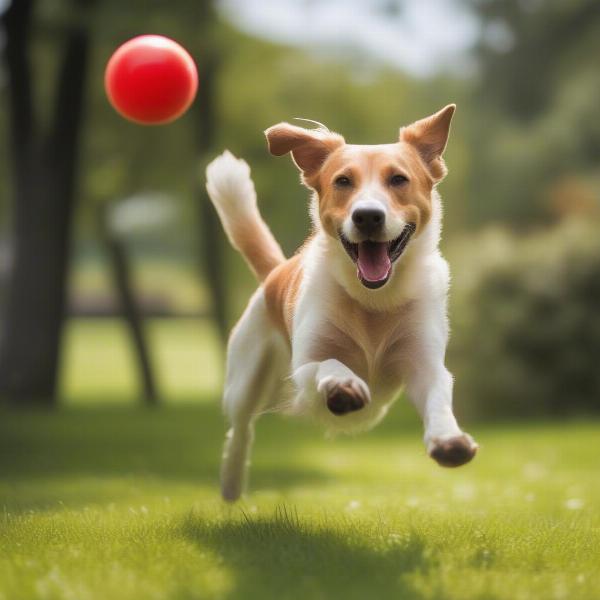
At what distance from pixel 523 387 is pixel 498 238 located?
7.94 feet

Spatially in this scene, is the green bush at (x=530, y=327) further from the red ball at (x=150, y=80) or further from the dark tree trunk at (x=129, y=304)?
the red ball at (x=150, y=80)

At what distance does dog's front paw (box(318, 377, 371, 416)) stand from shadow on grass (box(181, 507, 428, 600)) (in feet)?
1.99

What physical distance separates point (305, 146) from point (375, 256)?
2.64ft

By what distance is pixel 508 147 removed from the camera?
23.2m

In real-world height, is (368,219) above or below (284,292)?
above

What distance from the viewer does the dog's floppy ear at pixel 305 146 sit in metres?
5.13

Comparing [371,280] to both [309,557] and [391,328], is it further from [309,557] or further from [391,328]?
[309,557]

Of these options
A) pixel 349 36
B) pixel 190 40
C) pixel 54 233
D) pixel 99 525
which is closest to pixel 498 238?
pixel 190 40

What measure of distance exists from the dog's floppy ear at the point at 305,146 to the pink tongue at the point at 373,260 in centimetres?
66

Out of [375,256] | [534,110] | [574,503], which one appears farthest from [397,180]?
[534,110]

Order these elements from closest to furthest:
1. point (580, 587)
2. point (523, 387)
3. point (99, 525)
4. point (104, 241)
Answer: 1. point (580, 587)
2. point (99, 525)
3. point (523, 387)
4. point (104, 241)

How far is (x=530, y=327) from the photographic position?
15.4 meters

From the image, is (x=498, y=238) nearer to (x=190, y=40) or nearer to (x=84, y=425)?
(x=190, y=40)

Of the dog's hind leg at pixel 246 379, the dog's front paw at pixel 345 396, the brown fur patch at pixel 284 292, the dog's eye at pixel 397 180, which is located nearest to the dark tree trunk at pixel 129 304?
the dog's hind leg at pixel 246 379
